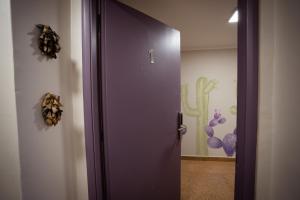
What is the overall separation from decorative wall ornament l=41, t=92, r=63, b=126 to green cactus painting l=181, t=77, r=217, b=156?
2.59 m

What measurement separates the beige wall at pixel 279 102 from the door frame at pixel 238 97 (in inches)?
1.4

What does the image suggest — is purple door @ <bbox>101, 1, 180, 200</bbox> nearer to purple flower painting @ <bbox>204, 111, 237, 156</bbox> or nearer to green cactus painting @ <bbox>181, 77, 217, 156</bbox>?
green cactus painting @ <bbox>181, 77, 217, 156</bbox>

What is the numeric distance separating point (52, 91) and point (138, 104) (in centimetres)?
54

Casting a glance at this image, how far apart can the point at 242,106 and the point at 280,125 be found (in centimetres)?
17

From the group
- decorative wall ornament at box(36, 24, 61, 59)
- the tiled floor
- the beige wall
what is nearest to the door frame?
the beige wall

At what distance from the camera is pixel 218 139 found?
3148 millimetres

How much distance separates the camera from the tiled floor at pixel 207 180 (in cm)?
213

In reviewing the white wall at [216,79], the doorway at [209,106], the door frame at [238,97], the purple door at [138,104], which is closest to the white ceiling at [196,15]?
the doorway at [209,106]

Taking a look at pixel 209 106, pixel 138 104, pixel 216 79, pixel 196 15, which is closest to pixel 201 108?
pixel 209 106

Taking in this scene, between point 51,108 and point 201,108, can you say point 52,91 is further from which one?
point 201,108

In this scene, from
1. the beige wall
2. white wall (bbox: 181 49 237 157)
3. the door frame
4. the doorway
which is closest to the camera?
the beige wall

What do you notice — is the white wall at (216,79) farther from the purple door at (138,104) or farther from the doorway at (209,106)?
the purple door at (138,104)

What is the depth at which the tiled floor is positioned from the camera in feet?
6.98

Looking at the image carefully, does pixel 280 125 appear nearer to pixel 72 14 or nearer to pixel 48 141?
pixel 48 141
